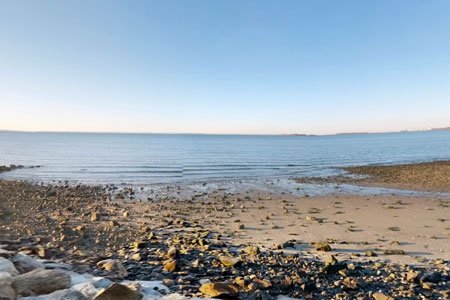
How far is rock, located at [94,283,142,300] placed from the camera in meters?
5.49

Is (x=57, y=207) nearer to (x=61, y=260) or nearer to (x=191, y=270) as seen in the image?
(x=61, y=260)

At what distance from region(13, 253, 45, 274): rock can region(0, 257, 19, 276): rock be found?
26cm

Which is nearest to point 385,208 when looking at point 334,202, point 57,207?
point 334,202

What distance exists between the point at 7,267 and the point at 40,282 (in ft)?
3.36

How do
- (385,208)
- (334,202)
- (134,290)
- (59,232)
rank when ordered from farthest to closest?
1. (334,202)
2. (385,208)
3. (59,232)
4. (134,290)

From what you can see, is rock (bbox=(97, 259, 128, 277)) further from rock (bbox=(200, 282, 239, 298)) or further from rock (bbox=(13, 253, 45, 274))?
rock (bbox=(200, 282, 239, 298))

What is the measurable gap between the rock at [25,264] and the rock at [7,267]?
26 centimetres

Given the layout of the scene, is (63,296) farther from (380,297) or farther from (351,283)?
(380,297)

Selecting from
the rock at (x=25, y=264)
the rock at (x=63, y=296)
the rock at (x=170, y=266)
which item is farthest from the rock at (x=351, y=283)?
the rock at (x=25, y=264)

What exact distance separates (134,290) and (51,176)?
29.6 m

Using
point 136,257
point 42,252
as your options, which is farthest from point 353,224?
point 42,252

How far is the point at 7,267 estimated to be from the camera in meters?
6.34

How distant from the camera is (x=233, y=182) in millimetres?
28281

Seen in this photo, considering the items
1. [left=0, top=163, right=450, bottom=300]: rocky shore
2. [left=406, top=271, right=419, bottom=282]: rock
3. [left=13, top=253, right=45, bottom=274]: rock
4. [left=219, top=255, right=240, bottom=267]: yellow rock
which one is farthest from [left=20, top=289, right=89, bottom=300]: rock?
[left=406, top=271, right=419, bottom=282]: rock
